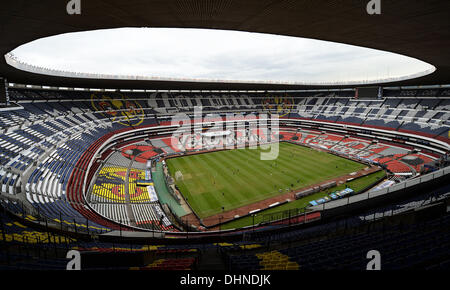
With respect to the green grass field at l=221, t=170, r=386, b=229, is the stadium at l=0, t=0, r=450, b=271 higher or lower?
higher

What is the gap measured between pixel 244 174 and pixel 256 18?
A: 828 inches

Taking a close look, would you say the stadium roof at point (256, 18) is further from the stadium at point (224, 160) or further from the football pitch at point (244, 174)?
the football pitch at point (244, 174)

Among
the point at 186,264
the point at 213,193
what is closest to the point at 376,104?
the point at 213,193

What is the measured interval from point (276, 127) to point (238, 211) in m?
37.1

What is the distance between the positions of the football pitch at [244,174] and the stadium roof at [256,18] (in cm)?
1522

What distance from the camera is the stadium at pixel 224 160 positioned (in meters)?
7.71

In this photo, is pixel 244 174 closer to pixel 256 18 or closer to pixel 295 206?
pixel 295 206

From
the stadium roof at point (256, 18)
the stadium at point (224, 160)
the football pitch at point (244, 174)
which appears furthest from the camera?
the football pitch at point (244, 174)

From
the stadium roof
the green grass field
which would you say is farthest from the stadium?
the green grass field

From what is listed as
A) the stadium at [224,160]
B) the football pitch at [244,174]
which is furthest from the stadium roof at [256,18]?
the football pitch at [244,174]

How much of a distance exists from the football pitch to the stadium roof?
599 inches

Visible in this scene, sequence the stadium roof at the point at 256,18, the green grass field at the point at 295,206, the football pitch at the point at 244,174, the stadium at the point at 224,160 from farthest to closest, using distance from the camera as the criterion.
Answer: the football pitch at the point at 244,174, the green grass field at the point at 295,206, the stadium at the point at 224,160, the stadium roof at the point at 256,18

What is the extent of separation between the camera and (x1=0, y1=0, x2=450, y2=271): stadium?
7.71m

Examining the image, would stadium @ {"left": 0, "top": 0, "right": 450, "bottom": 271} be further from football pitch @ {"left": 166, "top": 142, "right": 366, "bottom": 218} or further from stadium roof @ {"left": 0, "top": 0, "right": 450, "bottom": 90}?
football pitch @ {"left": 166, "top": 142, "right": 366, "bottom": 218}
